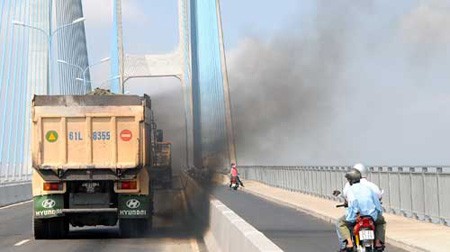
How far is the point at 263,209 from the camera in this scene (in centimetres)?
2972

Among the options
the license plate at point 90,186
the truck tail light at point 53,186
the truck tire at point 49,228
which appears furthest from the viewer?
the truck tire at point 49,228

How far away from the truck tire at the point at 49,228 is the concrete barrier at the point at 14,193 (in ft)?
58.4

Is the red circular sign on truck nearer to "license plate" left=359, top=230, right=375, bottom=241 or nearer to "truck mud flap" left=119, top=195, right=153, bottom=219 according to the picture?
"truck mud flap" left=119, top=195, right=153, bottom=219

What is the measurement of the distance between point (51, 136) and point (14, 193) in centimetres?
2258

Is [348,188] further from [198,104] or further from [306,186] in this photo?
[198,104]

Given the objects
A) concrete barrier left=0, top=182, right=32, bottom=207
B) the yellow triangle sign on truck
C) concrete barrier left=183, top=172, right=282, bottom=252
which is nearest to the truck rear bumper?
the yellow triangle sign on truck

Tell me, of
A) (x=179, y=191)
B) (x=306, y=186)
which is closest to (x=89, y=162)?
(x=306, y=186)

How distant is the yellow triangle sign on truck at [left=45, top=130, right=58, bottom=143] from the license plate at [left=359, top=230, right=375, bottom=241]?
10.7 metres

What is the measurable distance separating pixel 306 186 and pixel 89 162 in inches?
863

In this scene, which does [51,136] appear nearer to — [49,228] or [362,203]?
[49,228]

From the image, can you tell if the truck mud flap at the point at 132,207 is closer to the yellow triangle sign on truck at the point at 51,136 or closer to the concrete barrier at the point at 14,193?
the yellow triangle sign on truck at the point at 51,136

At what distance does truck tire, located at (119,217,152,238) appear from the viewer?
20094 mm

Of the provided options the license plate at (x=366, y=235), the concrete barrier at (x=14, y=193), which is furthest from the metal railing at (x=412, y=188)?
the concrete barrier at (x=14, y=193)

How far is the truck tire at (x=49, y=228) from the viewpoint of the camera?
64.8ft
